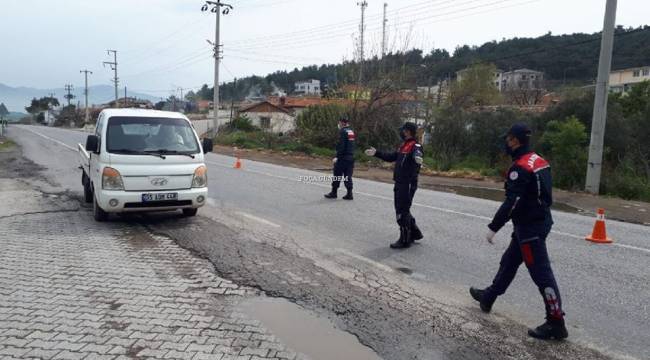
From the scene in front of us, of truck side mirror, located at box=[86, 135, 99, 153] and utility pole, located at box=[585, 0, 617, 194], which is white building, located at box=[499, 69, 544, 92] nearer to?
utility pole, located at box=[585, 0, 617, 194]

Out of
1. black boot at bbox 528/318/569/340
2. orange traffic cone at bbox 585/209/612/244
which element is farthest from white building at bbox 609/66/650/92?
black boot at bbox 528/318/569/340

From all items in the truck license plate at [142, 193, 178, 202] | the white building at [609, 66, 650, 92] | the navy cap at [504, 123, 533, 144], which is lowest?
the truck license plate at [142, 193, 178, 202]

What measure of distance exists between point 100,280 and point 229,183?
28.0 ft

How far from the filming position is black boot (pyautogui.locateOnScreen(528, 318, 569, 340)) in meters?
4.12

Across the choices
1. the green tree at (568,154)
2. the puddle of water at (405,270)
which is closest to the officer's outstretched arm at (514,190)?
the puddle of water at (405,270)

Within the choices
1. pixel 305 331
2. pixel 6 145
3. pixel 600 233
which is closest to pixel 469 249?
pixel 600 233

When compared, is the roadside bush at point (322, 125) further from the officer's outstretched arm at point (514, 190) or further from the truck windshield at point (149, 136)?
the officer's outstretched arm at point (514, 190)

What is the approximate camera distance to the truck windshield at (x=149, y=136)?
26.2 feet

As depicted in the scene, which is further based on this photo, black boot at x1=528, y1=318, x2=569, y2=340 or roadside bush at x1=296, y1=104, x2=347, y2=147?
roadside bush at x1=296, y1=104, x2=347, y2=147

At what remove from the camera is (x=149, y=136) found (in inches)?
325

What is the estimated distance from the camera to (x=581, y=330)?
171 inches

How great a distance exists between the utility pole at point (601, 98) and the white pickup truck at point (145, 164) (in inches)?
427

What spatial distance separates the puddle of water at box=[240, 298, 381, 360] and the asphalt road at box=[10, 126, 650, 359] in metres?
1.46

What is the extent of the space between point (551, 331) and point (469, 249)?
2.90 metres
